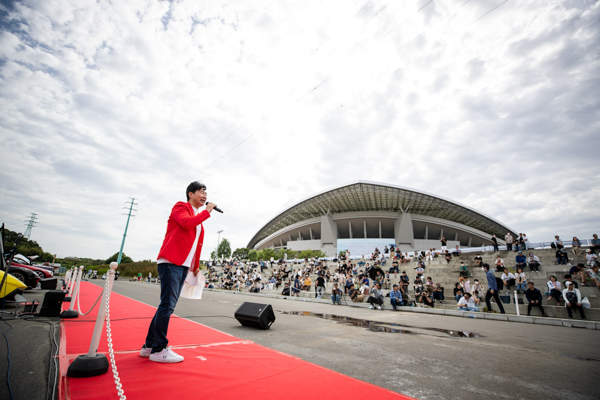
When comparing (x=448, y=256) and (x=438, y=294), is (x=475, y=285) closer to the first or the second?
(x=438, y=294)

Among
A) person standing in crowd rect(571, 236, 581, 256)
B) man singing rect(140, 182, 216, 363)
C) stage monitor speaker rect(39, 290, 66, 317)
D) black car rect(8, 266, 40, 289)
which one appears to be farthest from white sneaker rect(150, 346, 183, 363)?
person standing in crowd rect(571, 236, 581, 256)

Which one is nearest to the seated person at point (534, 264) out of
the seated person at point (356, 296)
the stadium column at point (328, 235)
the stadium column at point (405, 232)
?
the seated person at point (356, 296)

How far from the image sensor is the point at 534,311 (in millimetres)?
10188

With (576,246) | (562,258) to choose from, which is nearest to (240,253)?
(576,246)

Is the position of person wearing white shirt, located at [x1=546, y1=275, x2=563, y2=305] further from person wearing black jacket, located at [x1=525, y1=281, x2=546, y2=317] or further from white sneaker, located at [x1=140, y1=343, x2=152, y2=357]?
white sneaker, located at [x1=140, y1=343, x2=152, y2=357]

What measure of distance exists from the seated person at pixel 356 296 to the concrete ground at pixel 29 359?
12.5 metres

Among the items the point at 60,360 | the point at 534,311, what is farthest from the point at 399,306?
the point at 60,360

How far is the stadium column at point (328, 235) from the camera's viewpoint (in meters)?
55.9

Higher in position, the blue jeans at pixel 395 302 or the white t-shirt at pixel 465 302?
the white t-shirt at pixel 465 302

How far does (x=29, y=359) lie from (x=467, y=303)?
521 inches

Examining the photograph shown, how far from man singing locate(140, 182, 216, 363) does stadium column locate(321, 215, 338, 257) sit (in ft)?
176

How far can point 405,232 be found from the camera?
2073 inches

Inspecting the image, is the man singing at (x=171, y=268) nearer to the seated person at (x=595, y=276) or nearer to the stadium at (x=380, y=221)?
the seated person at (x=595, y=276)

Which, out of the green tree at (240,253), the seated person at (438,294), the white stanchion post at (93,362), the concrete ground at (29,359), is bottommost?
the concrete ground at (29,359)
